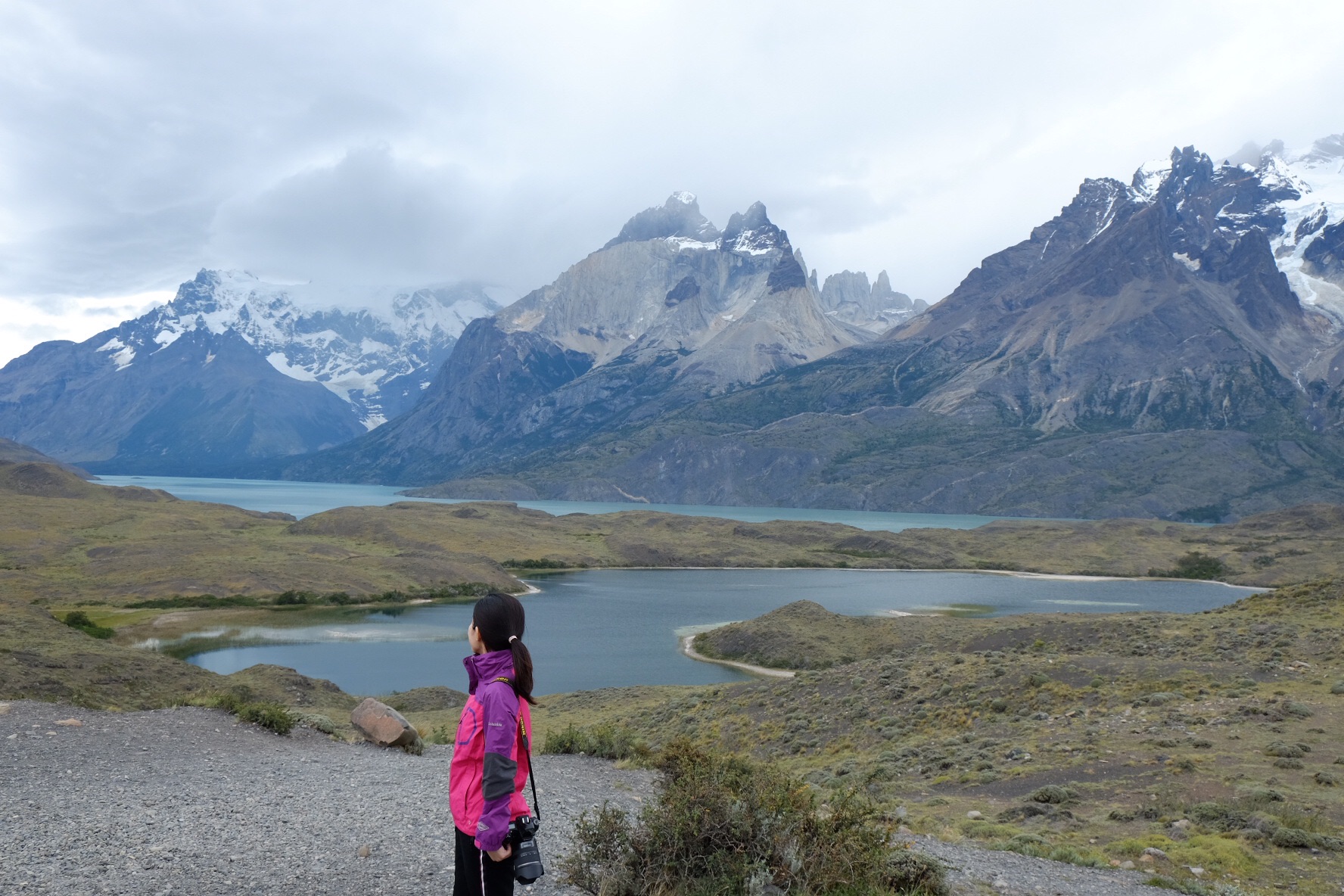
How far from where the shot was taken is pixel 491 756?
6.91 metres

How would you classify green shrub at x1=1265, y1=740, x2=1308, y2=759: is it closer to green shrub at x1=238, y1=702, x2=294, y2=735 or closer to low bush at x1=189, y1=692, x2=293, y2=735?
low bush at x1=189, y1=692, x2=293, y2=735

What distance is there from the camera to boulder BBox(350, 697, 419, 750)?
63.0ft

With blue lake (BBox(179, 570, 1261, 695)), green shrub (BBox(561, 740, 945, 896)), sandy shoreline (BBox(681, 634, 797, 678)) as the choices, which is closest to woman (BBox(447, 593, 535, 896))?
green shrub (BBox(561, 740, 945, 896))

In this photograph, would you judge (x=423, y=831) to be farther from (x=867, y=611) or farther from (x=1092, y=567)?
(x=1092, y=567)

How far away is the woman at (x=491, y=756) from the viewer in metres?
6.86

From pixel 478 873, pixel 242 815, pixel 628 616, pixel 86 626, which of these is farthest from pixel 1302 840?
pixel 628 616

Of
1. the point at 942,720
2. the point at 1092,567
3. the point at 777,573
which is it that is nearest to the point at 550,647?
the point at 942,720

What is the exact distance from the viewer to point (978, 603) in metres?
89.9

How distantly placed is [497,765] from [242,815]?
6.96m

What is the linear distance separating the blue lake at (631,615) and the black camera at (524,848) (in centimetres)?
4437

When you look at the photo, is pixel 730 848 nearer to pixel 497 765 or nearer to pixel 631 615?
pixel 497 765

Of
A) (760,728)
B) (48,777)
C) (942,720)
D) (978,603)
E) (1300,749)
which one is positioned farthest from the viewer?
(978,603)

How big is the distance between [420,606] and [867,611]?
43.0m

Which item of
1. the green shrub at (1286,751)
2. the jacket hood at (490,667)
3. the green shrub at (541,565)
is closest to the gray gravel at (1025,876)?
the jacket hood at (490,667)
